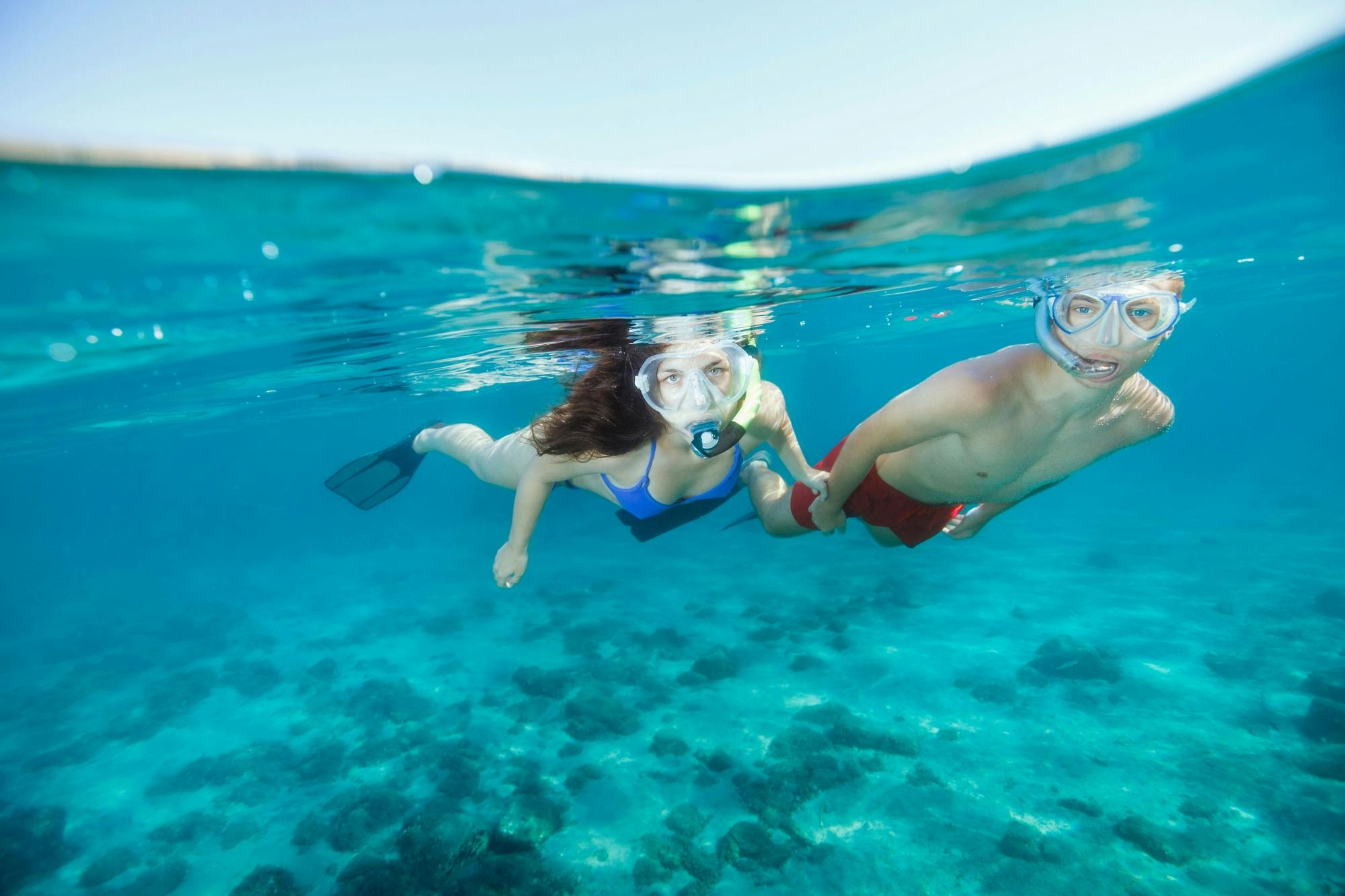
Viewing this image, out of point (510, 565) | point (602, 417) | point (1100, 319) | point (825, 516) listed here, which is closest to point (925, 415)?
point (1100, 319)

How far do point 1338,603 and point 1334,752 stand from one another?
28.9ft

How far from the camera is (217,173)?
Answer: 3811 millimetres

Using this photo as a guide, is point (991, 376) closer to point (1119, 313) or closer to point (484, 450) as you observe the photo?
point (1119, 313)

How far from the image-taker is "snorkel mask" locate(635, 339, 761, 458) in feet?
16.9

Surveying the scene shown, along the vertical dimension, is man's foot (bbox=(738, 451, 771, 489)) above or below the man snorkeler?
below

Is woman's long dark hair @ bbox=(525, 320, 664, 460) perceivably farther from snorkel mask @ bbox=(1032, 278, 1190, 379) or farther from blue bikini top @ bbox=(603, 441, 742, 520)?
snorkel mask @ bbox=(1032, 278, 1190, 379)

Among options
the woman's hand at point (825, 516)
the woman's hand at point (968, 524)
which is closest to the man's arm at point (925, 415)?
the woman's hand at point (825, 516)

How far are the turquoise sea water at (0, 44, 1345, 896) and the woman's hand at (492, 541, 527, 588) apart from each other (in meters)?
1.75

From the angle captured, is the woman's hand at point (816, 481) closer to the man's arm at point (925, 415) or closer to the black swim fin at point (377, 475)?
the man's arm at point (925, 415)

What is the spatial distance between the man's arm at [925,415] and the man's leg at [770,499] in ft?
7.45

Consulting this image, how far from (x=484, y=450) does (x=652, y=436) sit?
3074 mm

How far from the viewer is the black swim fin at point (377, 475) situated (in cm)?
923

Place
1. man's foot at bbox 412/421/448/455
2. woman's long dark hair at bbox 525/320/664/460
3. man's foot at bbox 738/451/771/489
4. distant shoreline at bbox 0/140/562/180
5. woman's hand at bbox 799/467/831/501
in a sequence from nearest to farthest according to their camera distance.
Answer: distant shoreline at bbox 0/140/562/180 < woman's long dark hair at bbox 525/320/664/460 < woman's hand at bbox 799/467/831/501 < man's foot at bbox 738/451/771/489 < man's foot at bbox 412/421/448/455

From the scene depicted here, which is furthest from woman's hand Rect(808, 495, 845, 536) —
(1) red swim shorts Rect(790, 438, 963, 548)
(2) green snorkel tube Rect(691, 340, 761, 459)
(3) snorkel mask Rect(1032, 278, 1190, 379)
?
(3) snorkel mask Rect(1032, 278, 1190, 379)
